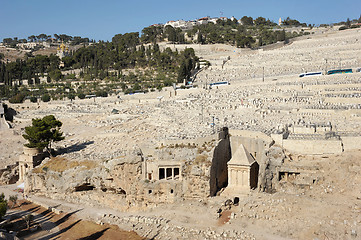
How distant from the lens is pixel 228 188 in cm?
1845

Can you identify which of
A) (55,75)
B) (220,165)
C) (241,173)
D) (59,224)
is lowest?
(59,224)

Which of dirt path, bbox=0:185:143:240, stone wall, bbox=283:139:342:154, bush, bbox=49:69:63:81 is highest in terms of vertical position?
bush, bbox=49:69:63:81

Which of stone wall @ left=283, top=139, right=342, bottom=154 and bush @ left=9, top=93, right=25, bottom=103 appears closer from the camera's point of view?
stone wall @ left=283, top=139, right=342, bottom=154

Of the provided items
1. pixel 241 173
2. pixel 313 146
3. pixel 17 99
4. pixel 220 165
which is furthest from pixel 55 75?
pixel 313 146

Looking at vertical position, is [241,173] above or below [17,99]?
below

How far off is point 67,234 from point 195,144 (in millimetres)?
6860

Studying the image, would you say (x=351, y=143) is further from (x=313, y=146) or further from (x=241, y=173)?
(x=241, y=173)

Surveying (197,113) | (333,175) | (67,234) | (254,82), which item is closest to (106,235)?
(67,234)

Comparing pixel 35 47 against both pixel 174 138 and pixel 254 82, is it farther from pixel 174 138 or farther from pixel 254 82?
pixel 174 138

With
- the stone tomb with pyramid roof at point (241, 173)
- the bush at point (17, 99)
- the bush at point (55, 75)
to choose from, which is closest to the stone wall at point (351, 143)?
the stone tomb with pyramid roof at point (241, 173)

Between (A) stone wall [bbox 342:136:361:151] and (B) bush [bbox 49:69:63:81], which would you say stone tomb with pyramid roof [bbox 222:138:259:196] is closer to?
(A) stone wall [bbox 342:136:361:151]

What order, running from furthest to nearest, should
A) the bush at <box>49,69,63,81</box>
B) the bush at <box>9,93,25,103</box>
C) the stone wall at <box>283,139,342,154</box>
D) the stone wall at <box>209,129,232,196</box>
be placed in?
the bush at <box>49,69,63,81</box>, the bush at <box>9,93,25,103</box>, the stone wall at <box>209,129,232,196</box>, the stone wall at <box>283,139,342,154</box>

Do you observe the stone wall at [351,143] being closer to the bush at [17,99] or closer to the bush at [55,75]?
the bush at [17,99]

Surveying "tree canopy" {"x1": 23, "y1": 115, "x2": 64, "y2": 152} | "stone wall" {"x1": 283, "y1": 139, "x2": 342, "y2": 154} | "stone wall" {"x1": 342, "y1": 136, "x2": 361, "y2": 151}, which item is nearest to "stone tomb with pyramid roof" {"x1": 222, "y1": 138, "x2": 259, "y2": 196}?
"stone wall" {"x1": 283, "y1": 139, "x2": 342, "y2": 154}
